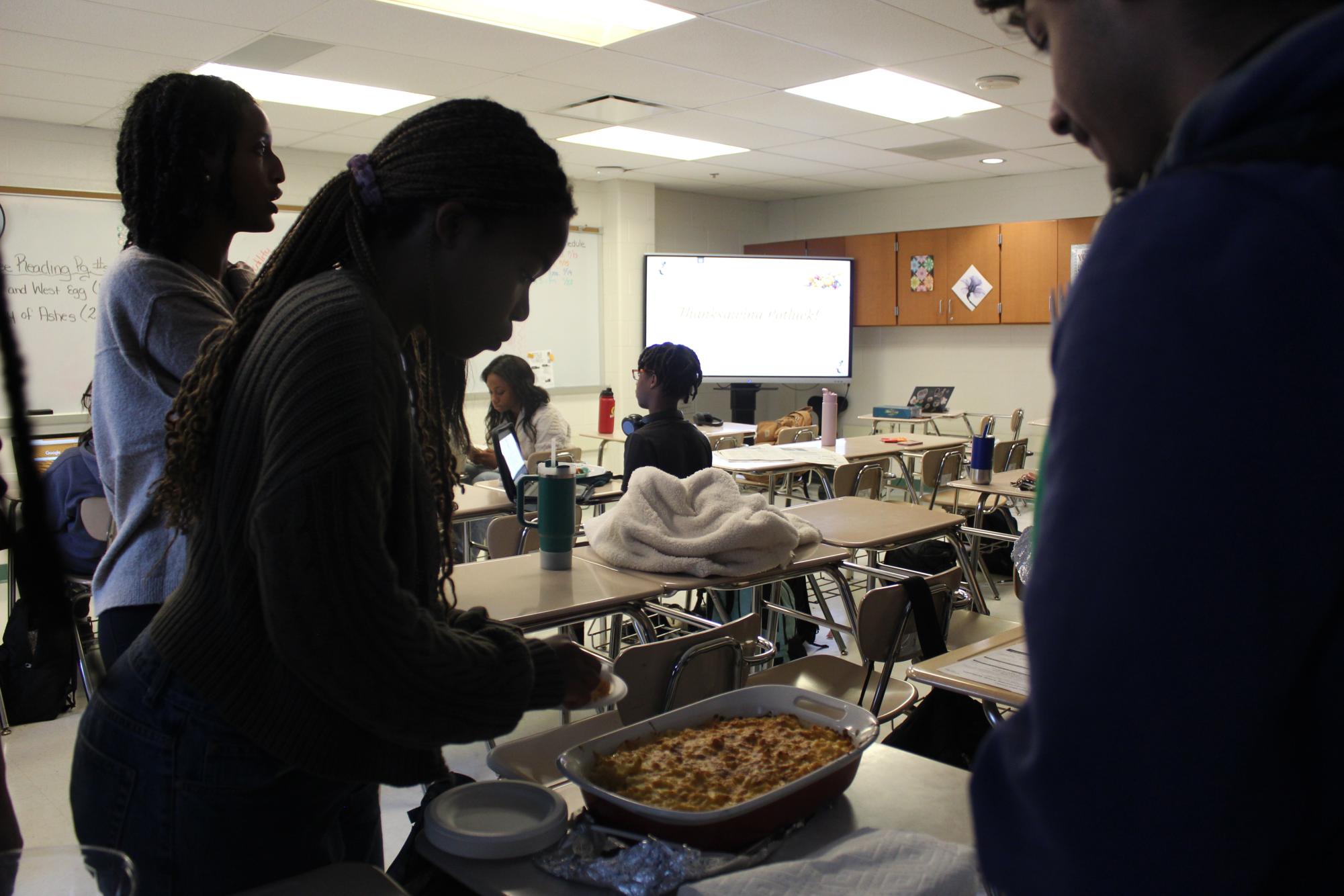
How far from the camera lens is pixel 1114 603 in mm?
417

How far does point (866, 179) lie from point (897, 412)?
226 centimetres

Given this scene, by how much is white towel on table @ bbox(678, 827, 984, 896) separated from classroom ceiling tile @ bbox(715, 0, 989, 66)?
389 centimetres

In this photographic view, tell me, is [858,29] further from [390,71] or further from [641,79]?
[390,71]

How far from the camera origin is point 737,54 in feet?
16.3

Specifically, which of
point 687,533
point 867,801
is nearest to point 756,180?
point 687,533

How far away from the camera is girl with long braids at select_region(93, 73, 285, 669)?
1.37 metres

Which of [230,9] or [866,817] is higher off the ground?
[230,9]

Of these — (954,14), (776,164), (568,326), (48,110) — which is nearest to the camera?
(954,14)

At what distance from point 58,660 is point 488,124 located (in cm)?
66

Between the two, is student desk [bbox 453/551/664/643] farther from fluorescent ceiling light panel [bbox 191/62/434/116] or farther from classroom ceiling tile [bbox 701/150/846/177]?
classroom ceiling tile [bbox 701/150/846/177]

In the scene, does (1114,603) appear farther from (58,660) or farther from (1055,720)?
(58,660)

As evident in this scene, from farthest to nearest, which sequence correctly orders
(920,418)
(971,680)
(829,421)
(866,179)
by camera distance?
(866,179) < (920,418) < (829,421) < (971,680)

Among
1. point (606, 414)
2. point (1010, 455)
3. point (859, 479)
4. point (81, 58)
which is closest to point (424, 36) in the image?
point (81, 58)

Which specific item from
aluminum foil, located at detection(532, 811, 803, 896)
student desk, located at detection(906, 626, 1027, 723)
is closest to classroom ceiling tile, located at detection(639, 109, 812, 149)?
student desk, located at detection(906, 626, 1027, 723)
